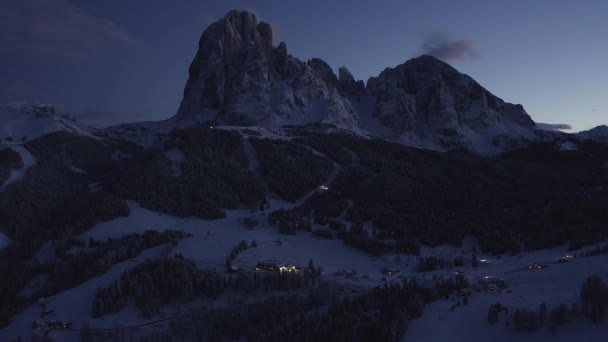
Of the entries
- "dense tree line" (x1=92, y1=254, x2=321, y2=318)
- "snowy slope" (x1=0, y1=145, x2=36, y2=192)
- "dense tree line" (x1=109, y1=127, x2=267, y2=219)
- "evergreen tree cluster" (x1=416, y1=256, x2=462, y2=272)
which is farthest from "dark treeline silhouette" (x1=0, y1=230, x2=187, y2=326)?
"evergreen tree cluster" (x1=416, y1=256, x2=462, y2=272)

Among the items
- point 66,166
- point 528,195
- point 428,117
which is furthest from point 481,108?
point 66,166

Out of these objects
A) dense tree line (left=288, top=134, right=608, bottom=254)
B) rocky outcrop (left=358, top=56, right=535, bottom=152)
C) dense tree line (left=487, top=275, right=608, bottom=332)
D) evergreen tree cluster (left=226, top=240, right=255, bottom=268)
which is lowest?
dense tree line (left=487, top=275, right=608, bottom=332)

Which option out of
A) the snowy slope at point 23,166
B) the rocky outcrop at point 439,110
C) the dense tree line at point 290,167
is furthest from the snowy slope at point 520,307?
the rocky outcrop at point 439,110

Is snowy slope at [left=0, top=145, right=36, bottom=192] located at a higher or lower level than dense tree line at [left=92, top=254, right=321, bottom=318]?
higher

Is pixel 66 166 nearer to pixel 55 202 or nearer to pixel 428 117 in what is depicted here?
pixel 55 202

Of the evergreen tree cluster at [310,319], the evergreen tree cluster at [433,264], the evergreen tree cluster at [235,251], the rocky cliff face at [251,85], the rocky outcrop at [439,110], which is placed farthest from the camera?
the rocky outcrop at [439,110]

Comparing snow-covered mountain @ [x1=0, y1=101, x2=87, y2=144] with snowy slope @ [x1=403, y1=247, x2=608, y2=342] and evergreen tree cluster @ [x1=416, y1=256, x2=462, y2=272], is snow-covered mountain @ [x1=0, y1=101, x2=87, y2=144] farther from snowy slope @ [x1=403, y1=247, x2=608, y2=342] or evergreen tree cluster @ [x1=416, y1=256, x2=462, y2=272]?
snowy slope @ [x1=403, y1=247, x2=608, y2=342]

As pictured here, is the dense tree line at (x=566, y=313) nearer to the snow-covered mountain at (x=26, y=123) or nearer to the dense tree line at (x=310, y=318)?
the dense tree line at (x=310, y=318)
